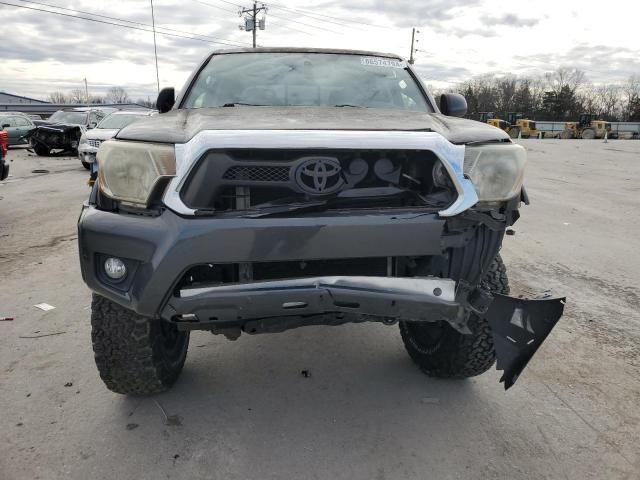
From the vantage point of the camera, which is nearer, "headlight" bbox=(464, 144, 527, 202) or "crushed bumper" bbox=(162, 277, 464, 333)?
"crushed bumper" bbox=(162, 277, 464, 333)

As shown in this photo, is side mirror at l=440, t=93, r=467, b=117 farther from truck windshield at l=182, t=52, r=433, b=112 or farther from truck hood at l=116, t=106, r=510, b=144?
truck hood at l=116, t=106, r=510, b=144

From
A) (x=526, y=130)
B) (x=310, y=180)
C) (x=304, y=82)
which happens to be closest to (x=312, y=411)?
(x=310, y=180)

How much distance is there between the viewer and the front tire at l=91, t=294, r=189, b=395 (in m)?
2.38

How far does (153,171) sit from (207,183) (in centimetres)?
23

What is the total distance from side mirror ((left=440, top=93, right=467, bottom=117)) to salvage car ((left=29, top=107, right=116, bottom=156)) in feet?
53.1

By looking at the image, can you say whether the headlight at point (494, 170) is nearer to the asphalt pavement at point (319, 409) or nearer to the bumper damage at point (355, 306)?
the bumper damage at point (355, 306)

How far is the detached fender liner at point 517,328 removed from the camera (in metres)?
2.18

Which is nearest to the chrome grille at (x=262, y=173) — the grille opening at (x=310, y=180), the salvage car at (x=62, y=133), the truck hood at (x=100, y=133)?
the grille opening at (x=310, y=180)

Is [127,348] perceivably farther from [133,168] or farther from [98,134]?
[98,134]

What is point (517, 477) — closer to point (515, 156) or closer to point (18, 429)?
point (515, 156)

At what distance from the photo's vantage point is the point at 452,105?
11.4 feet

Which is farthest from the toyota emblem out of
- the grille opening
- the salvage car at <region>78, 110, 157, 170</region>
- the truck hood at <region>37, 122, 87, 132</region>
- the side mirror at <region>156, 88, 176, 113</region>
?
the truck hood at <region>37, 122, 87, 132</region>

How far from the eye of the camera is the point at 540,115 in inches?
2913

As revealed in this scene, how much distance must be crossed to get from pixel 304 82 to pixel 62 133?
16.0 m
